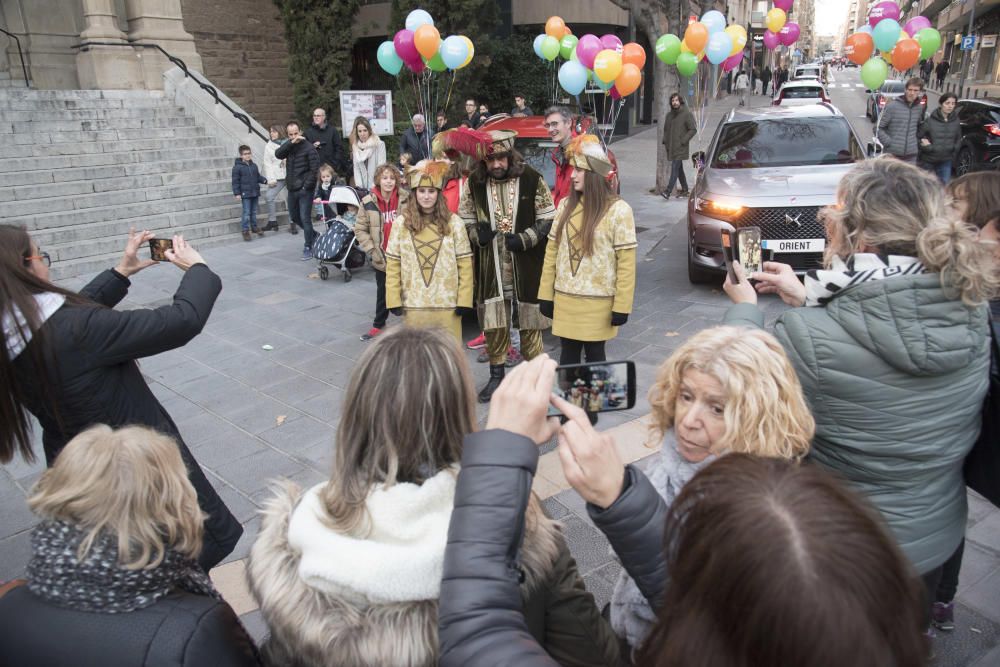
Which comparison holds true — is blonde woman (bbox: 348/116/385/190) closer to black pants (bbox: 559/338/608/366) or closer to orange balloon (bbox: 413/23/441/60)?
orange balloon (bbox: 413/23/441/60)

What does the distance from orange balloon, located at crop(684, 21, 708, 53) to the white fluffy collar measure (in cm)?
1032

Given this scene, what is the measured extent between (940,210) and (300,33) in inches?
684

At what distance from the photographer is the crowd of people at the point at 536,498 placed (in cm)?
89

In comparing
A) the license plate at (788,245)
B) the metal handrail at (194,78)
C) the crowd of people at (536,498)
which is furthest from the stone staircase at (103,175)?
the crowd of people at (536,498)

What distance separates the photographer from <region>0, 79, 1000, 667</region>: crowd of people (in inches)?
35.2

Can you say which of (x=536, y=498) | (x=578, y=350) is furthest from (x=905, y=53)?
(x=536, y=498)

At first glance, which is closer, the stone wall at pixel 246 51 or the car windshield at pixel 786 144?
the car windshield at pixel 786 144

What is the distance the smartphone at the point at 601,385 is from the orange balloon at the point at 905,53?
11.5 meters

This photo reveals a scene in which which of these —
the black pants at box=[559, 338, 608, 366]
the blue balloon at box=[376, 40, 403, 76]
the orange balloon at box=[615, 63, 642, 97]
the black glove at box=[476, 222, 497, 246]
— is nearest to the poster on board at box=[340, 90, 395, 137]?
the blue balloon at box=[376, 40, 403, 76]

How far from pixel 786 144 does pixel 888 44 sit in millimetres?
4270

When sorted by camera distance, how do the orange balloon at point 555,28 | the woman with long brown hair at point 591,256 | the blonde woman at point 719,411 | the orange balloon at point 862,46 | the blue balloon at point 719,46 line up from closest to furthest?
the blonde woman at point 719,411 < the woman with long brown hair at point 591,256 < the blue balloon at point 719,46 < the orange balloon at point 862,46 < the orange balloon at point 555,28

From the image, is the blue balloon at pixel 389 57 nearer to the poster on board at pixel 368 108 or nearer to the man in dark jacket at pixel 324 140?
the man in dark jacket at pixel 324 140

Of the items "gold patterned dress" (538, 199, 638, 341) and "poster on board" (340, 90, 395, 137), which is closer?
"gold patterned dress" (538, 199, 638, 341)

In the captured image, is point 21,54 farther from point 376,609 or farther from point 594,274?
point 376,609
